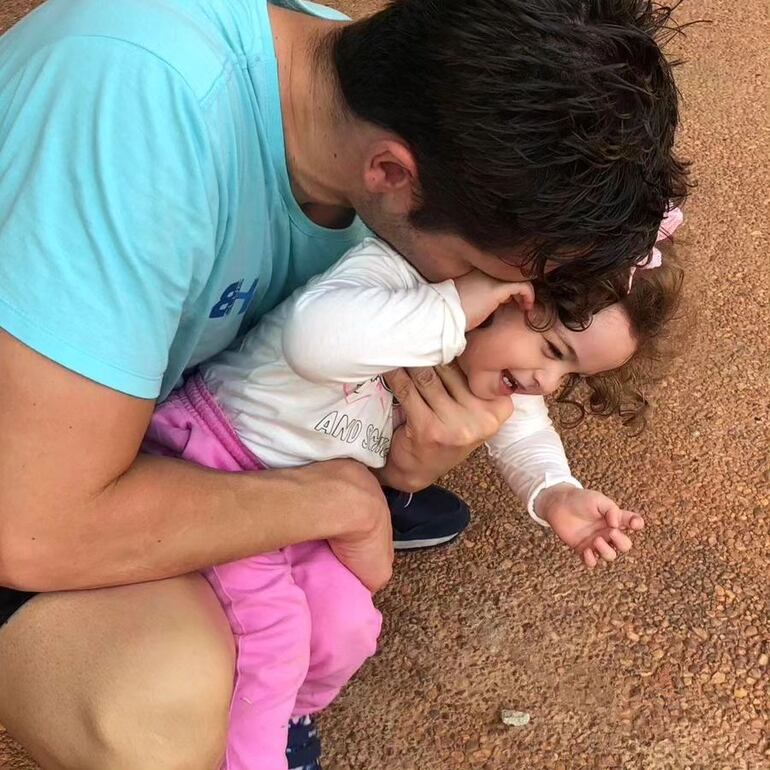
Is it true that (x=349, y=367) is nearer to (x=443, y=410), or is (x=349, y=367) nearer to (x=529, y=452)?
(x=443, y=410)

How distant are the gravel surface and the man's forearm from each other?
560 millimetres

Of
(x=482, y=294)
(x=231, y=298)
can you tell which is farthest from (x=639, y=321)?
(x=231, y=298)

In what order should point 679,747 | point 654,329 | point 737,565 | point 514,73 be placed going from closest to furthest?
point 514,73 < point 654,329 < point 679,747 < point 737,565

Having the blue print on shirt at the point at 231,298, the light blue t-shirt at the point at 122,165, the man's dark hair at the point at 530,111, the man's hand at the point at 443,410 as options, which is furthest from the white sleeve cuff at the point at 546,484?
the light blue t-shirt at the point at 122,165

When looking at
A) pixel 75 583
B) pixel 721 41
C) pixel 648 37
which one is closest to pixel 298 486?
pixel 75 583

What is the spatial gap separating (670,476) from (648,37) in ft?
4.49

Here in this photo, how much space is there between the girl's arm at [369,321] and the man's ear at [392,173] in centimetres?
12

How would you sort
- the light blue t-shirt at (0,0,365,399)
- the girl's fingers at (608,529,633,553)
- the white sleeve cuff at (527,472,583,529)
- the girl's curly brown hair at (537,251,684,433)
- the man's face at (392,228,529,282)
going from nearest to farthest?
the light blue t-shirt at (0,0,365,399) → the man's face at (392,228,529,282) → the girl's curly brown hair at (537,251,684,433) → the girl's fingers at (608,529,633,553) → the white sleeve cuff at (527,472,583,529)

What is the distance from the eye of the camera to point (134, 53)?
1316 millimetres

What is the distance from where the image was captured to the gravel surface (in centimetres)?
199

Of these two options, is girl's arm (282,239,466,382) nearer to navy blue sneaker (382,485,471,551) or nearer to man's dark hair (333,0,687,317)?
man's dark hair (333,0,687,317)

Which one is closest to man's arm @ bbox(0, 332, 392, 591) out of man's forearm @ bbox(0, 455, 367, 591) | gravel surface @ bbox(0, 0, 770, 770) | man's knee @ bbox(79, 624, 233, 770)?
man's forearm @ bbox(0, 455, 367, 591)

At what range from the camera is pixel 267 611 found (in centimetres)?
168

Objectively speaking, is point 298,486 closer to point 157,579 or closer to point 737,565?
point 157,579
